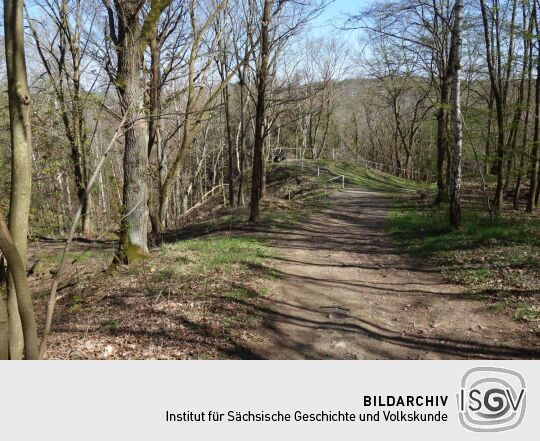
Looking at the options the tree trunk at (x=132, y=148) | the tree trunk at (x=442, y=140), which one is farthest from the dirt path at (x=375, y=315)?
the tree trunk at (x=442, y=140)

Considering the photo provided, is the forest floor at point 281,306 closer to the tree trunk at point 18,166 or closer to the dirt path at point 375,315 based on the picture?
the dirt path at point 375,315

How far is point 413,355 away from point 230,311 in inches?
116

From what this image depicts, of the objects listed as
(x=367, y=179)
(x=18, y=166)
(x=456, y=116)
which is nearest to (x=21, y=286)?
(x=18, y=166)

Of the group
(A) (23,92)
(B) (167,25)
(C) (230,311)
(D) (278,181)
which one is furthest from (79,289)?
(D) (278,181)

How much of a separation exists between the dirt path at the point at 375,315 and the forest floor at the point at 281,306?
0.02m

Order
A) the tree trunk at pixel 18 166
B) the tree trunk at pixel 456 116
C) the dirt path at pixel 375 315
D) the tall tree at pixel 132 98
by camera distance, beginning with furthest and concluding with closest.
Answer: the tree trunk at pixel 456 116
the tall tree at pixel 132 98
the dirt path at pixel 375 315
the tree trunk at pixel 18 166

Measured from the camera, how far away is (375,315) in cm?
638

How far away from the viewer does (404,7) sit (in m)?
10.7

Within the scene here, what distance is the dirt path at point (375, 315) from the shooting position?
5262 mm

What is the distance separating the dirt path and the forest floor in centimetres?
2

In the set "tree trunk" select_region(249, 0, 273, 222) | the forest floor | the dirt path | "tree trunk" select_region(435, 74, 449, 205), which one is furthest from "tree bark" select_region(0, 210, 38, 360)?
"tree trunk" select_region(435, 74, 449, 205)

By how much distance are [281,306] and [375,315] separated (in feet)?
5.45

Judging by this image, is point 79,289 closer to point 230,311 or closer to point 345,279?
point 230,311

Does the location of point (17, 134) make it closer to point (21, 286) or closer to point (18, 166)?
point (18, 166)
